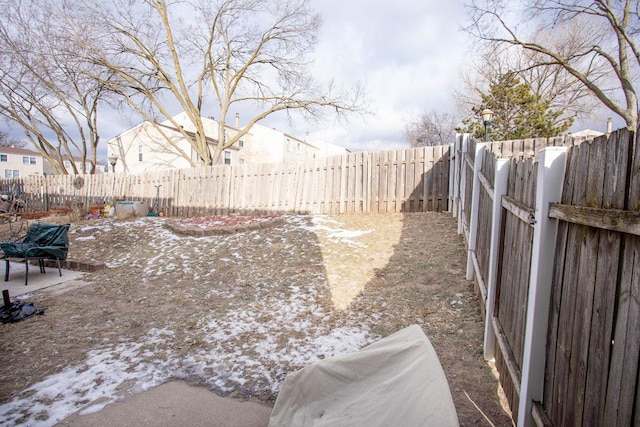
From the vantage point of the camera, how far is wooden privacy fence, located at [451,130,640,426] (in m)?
1.01

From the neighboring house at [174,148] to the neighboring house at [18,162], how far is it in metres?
28.5

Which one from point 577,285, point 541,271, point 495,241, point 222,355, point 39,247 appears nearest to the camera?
point 577,285

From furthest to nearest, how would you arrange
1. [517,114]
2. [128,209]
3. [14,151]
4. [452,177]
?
[14,151], [517,114], [128,209], [452,177]

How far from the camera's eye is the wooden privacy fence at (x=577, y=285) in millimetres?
1015

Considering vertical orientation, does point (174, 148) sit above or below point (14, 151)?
below

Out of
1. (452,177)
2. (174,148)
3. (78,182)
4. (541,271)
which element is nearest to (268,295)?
(541,271)

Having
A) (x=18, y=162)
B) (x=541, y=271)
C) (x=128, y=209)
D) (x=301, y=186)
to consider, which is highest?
(x=18, y=162)

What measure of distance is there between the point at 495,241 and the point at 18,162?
6155 centimetres

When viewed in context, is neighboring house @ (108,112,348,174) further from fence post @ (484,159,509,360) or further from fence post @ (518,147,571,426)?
fence post @ (518,147,571,426)

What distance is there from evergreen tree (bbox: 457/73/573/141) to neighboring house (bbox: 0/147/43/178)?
184 feet

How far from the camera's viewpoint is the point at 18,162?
46062 millimetres

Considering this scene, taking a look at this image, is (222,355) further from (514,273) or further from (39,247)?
(39,247)

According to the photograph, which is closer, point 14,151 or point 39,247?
point 39,247

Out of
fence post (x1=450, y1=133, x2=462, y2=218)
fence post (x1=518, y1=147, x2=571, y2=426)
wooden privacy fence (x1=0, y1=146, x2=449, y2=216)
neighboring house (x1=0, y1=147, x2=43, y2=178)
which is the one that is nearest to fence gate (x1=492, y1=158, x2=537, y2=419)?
fence post (x1=518, y1=147, x2=571, y2=426)
